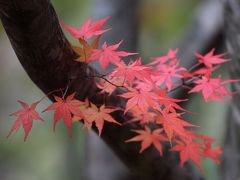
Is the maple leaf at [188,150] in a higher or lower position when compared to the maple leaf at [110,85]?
lower

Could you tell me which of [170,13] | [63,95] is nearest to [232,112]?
[63,95]

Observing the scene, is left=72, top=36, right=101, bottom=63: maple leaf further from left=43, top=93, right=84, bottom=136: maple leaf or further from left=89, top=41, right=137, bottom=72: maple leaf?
left=43, top=93, right=84, bottom=136: maple leaf

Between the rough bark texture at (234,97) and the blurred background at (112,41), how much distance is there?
40 cm

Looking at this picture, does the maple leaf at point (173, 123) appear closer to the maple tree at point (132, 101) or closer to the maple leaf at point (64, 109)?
the maple tree at point (132, 101)

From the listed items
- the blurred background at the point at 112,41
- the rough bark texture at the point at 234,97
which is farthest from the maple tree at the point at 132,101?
the rough bark texture at the point at 234,97

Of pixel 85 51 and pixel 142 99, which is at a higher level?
pixel 85 51

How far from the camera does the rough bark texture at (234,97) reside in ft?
5.70

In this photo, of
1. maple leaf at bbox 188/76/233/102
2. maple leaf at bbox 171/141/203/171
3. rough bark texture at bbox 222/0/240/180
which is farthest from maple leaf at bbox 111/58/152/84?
rough bark texture at bbox 222/0/240/180

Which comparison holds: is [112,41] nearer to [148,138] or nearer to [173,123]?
[148,138]

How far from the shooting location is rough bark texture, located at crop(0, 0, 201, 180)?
36.1 inches

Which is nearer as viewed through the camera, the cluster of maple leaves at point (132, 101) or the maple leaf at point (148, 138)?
the cluster of maple leaves at point (132, 101)

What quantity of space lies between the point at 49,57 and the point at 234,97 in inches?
41.6

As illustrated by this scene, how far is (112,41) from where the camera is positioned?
8.39 feet

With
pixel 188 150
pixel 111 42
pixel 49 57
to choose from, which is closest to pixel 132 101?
pixel 49 57
